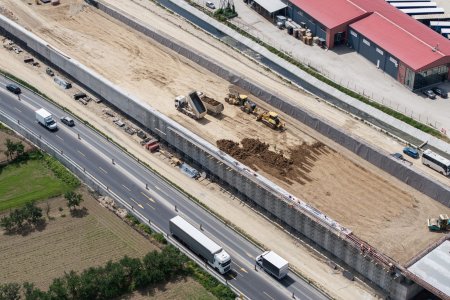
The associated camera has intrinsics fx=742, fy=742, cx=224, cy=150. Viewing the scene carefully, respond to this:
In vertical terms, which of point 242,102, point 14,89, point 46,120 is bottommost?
point 46,120

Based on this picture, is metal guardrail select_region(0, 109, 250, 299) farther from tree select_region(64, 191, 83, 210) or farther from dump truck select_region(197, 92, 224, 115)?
dump truck select_region(197, 92, 224, 115)

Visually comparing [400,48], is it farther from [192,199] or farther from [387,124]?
[192,199]

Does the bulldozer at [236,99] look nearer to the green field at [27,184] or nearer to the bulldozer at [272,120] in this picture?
the bulldozer at [272,120]

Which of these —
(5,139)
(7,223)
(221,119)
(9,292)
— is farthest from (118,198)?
(5,139)

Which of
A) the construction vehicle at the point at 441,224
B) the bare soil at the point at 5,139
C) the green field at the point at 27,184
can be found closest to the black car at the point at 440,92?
the construction vehicle at the point at 441,224

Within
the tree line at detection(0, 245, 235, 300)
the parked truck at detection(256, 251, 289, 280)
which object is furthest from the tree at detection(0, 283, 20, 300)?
the parked truck at detection(256, 251, 289, 280)

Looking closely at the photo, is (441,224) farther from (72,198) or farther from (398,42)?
(72,198)

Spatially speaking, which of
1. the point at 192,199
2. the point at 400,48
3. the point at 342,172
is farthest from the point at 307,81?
the point at 192,199
